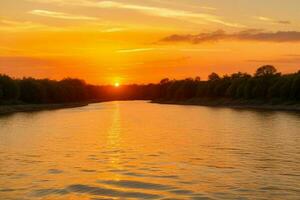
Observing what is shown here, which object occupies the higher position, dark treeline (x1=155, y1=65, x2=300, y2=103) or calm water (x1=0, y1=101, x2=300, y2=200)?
dark treeline (x1=155, y1=65, x2=300, y2=103)

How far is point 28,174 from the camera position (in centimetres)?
2562

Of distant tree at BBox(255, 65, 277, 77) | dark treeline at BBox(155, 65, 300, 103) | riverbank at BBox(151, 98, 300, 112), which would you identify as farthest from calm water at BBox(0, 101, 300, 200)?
distant tree at BBox(255, 65, 277, 77)

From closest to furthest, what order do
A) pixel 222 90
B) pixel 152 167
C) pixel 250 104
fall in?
pixel 152 167 → pixel 250 104 → pixel 222 90

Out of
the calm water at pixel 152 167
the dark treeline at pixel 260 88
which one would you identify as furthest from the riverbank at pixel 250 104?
the calm water at pixel 152 167

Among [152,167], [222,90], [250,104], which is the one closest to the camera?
[152,167]

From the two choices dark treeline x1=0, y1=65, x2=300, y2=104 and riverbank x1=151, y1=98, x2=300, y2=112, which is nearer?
riverbank x1=151, y1=98, x2=300, y2=112

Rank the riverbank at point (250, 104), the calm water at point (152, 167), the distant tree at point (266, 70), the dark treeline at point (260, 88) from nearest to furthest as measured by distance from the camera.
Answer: the calm water at point (152, 167), the riverbank at point (250, 104), the dark treeline at point (260, 88), the distant tree at point (266, 70)

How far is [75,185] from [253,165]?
10.1 metres

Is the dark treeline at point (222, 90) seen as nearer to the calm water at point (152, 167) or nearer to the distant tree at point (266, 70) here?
the distant tree at point (266, 70)

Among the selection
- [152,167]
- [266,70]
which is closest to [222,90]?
[266,70]

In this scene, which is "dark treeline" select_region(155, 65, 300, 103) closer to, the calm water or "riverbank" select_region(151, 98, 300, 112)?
"riverbank" select_region(151, 98, 300, 112)

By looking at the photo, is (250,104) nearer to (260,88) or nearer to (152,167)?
(260,88)

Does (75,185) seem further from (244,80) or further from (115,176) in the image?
(244,80)

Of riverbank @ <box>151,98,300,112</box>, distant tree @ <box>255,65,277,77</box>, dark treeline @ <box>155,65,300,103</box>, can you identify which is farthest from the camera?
distant tree @ <box>255,65,277,77</box>
